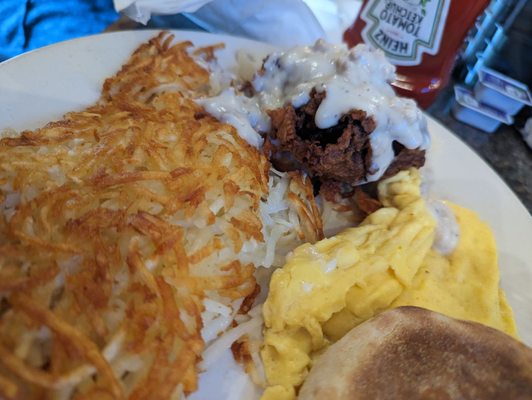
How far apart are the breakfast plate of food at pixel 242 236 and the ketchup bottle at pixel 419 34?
1.91 ft

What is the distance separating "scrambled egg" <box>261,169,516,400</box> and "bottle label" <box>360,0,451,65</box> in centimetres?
101

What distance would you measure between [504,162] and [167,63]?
1.96 m

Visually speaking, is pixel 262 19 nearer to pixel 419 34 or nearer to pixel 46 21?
pixel 419 34

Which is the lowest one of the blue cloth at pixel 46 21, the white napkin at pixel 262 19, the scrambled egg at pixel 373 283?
the scrambled egg at pixel 373 283

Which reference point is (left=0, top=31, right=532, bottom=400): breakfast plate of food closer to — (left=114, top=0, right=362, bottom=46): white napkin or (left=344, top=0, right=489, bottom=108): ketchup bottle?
(left=114, top=0, right=362, bottom=46): white napkin

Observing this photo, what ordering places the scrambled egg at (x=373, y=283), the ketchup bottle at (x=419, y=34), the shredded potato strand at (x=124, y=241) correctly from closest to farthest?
1. the shredded potato strand at (x=124, y=241)
2. the scrambled egg at (x=373, y=283)
3. the ketchup bottle at (x=419, y=34)

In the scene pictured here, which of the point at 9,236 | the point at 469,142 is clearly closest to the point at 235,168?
the point at 9,236

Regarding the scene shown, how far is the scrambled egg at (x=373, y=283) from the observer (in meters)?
1.48

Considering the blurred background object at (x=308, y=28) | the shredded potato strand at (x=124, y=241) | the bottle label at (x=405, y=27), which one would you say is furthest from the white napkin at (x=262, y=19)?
the shredded potato strand at (x=124, y=241)

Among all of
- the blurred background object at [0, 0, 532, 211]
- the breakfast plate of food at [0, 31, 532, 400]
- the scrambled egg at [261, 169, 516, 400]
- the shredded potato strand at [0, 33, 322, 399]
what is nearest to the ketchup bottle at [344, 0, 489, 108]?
the blurred background object at [0, 0, 532, 211]

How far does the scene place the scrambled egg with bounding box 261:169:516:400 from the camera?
4.84 ft

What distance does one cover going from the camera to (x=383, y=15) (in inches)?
103

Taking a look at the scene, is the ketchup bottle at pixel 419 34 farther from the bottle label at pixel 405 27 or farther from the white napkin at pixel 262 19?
the white napkin at pixel 262 19

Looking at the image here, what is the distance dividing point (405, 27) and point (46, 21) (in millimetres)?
1922
